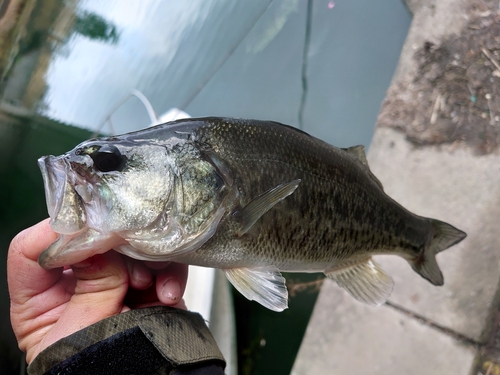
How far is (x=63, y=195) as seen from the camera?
26.7 inches

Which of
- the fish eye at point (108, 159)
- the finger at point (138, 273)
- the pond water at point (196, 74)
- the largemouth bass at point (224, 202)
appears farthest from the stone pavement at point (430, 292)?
the fish eye at point (108, 159)

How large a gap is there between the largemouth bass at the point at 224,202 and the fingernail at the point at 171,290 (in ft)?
0.58

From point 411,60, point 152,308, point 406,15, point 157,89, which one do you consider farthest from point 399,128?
point 157,89

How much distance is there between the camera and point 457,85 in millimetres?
1927

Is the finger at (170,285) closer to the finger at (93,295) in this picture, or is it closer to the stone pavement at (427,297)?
the finger at (93,295)

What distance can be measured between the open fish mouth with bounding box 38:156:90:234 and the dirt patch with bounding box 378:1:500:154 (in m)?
1.81

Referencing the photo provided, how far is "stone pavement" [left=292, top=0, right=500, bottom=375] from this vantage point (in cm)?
166

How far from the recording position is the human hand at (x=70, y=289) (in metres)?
0.86

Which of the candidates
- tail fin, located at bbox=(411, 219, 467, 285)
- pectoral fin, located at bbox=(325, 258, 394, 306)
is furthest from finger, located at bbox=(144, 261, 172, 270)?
tail fin, located at bbox=(411, 219, 467, 285)

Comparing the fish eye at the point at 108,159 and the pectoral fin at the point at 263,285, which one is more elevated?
the fish eye at the point at 108,159

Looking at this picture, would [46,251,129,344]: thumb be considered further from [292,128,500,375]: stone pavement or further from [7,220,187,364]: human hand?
[292,128,500,375]: stone pavement

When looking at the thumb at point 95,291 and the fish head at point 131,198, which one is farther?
the thumb at point 95,291

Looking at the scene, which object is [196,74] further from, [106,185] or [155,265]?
[106,185]

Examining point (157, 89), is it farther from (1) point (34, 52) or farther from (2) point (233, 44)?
(1) point (34, 52)
